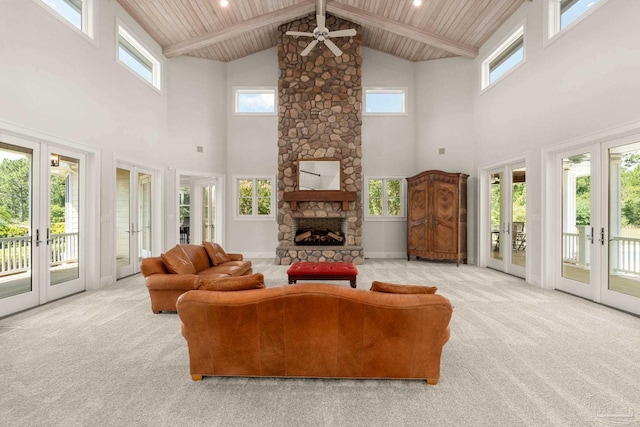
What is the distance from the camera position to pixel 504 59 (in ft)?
21.2

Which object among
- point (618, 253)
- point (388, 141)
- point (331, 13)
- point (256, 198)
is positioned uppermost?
point (331, 13)

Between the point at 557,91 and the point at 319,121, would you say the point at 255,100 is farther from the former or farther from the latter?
the point at 557,91

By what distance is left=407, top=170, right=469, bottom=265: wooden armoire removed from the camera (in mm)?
7219

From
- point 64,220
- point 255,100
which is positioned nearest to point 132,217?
point 64,220

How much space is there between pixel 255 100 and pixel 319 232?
13.0 ft

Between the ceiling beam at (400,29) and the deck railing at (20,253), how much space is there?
6854mm

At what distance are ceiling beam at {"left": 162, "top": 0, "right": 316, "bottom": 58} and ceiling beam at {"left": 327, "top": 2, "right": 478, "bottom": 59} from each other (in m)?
0.68

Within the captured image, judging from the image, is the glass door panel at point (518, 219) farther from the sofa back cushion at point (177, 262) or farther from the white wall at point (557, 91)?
the sofa back cushion at point (177, 262)

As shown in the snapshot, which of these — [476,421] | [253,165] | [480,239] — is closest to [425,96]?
[480,239]

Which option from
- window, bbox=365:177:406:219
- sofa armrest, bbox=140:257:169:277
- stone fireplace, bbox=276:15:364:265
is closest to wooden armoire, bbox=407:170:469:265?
window, bbox=365:177:406:219

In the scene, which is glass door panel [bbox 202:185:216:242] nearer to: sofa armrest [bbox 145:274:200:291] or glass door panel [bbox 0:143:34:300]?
glass door panel [bbox 0:143:34:300]

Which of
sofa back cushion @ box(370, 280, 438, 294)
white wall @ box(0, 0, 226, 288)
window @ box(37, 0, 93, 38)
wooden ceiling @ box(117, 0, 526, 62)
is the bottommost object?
sofa back cushion @ box(370, 280, 438, 294)

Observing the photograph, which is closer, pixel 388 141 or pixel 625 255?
pixel 625 255

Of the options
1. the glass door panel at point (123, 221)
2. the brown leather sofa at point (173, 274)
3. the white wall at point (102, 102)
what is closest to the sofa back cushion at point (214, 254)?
the brown leather sofa at point (173, 274)
